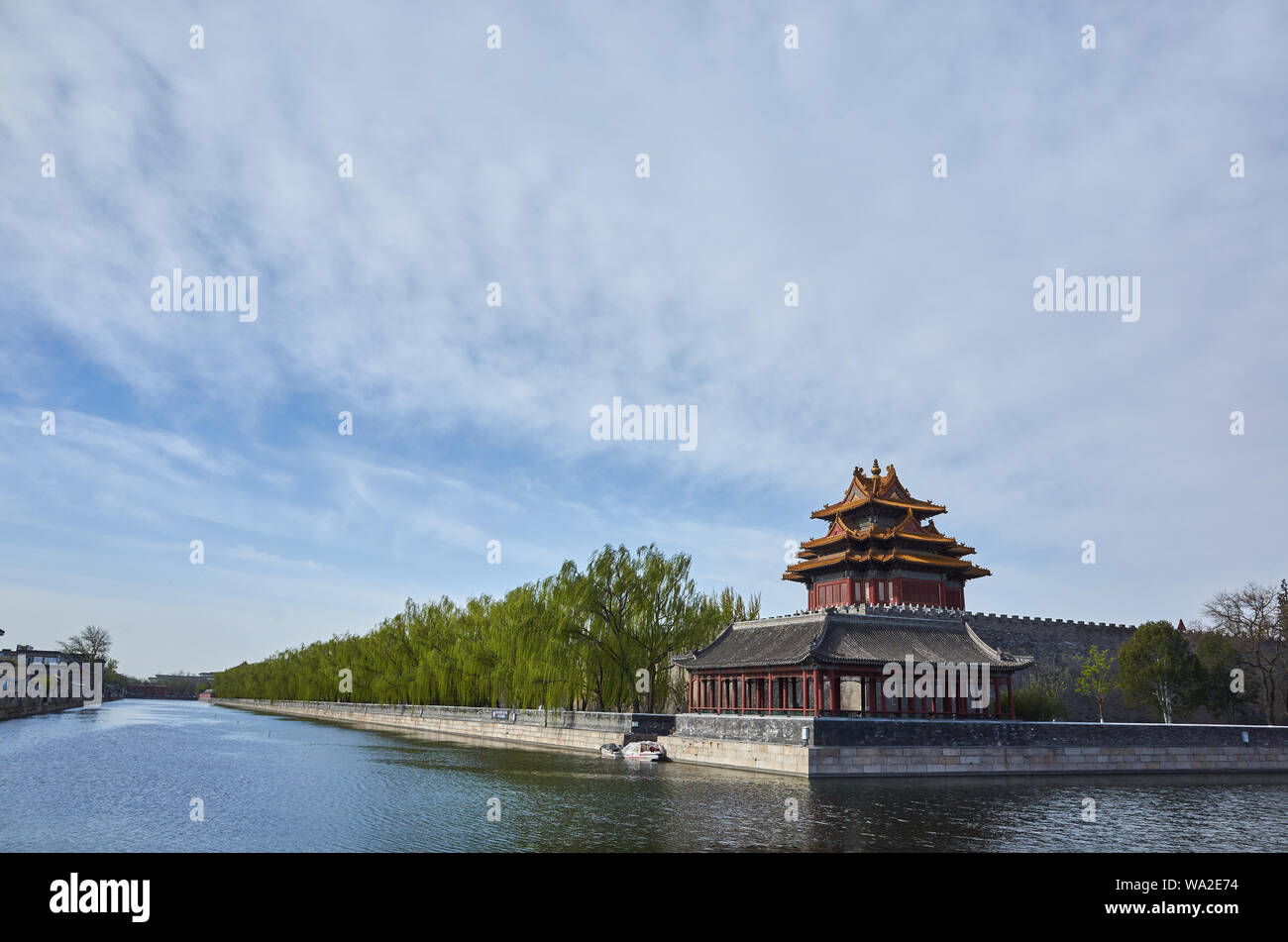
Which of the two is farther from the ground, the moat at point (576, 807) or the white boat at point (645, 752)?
the moat at point (576, 807)

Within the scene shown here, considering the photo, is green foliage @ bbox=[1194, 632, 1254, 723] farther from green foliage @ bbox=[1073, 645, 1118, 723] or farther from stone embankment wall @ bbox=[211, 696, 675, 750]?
stone embankment wall @ bbox=[211, 696, 675, 750]

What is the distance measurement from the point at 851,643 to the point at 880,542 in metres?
14.4

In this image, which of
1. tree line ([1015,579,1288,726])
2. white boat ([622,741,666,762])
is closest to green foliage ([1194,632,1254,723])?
tree line ([1015,579,1288,726])

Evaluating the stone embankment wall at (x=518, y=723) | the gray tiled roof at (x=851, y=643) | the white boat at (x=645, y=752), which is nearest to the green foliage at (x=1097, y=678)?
the gray tiled roof at (x=851, y=643)

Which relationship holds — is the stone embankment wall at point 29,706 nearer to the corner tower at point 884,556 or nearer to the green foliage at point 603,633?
the green foliage at point 603,633

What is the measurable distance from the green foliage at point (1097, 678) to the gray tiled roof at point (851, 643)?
12607 millimetres

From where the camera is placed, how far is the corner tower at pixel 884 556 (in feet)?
163

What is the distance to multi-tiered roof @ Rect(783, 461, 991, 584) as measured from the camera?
49.8 metres

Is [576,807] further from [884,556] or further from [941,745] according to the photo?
[884,556]

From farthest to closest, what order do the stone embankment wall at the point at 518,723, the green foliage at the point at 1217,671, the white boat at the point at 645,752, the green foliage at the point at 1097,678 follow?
1. the green foliage at the point at 1097,678
2. the green foliage at the point at 1217,671
3. the stone embankment wall at the point at 518,723
4. the white boat at the point at 645,752

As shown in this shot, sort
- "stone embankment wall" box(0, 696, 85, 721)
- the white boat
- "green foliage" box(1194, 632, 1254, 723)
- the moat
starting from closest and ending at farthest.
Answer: the moat
the white boat
"green foliage" box(1194, 632, 1254, 723)
"stone embankment wall" box(0, 696, 85, 721)

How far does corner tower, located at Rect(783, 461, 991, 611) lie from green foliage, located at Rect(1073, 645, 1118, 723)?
23.4ft

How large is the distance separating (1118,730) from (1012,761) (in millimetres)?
5485
